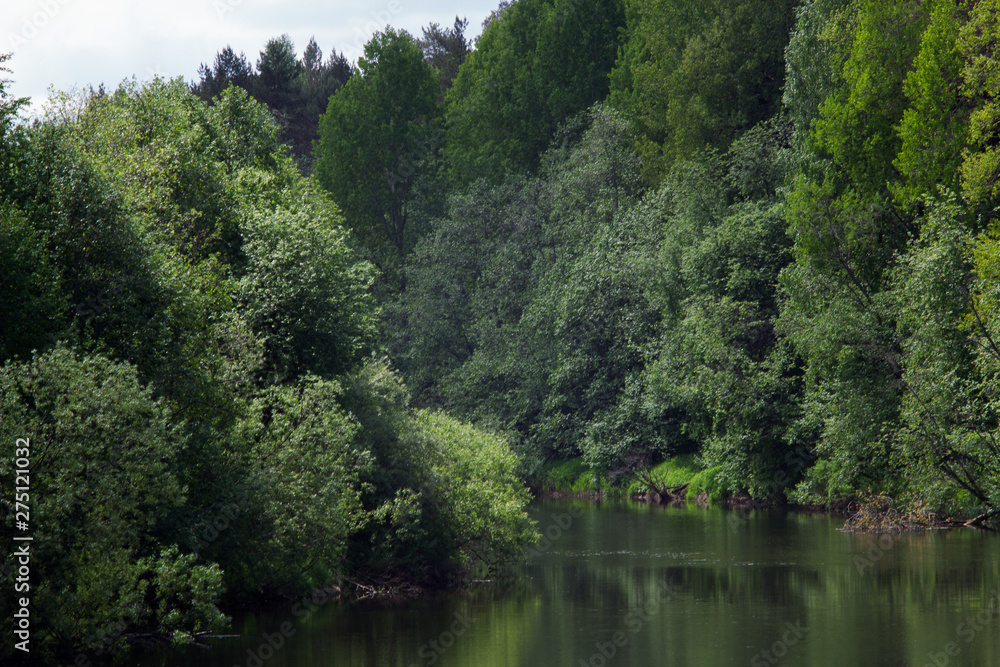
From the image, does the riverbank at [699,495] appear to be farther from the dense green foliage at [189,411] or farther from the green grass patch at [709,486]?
the dense green foliage at [189,411]

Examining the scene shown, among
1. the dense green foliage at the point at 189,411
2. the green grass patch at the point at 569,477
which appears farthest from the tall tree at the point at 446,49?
the dense green foliage at the point at 189,411

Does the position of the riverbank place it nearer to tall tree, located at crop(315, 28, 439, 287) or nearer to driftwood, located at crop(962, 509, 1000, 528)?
driftwood, located at crop(962, 509, 1000, 528)

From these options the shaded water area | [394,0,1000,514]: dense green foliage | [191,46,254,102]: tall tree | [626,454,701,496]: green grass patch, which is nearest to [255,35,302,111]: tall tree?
[191,46,254,102]: tall tree

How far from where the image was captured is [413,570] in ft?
102

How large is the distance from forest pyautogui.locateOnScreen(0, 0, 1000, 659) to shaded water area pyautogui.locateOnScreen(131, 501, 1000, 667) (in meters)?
1.97

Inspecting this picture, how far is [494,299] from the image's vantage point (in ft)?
237

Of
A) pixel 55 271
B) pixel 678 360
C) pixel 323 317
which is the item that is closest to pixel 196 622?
pixel 55 271

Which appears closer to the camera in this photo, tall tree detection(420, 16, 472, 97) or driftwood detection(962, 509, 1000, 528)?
driftwood detection(962, 509, 1000, 528)

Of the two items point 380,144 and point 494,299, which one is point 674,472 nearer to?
point 494,299

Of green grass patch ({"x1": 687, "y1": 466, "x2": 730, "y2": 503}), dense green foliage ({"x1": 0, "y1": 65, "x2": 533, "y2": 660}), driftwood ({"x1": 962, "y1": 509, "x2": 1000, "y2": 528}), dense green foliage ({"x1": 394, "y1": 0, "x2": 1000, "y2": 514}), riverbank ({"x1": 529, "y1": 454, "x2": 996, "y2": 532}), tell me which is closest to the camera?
dense green foliage ({"x1": 0, "y1": 65, "x2": 533, "y2": 660})

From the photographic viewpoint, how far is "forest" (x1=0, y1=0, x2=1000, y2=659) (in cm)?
2316

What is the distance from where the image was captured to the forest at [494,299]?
76.0 feet

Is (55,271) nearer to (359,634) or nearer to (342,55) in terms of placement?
(359,634)

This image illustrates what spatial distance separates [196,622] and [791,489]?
104 feet
